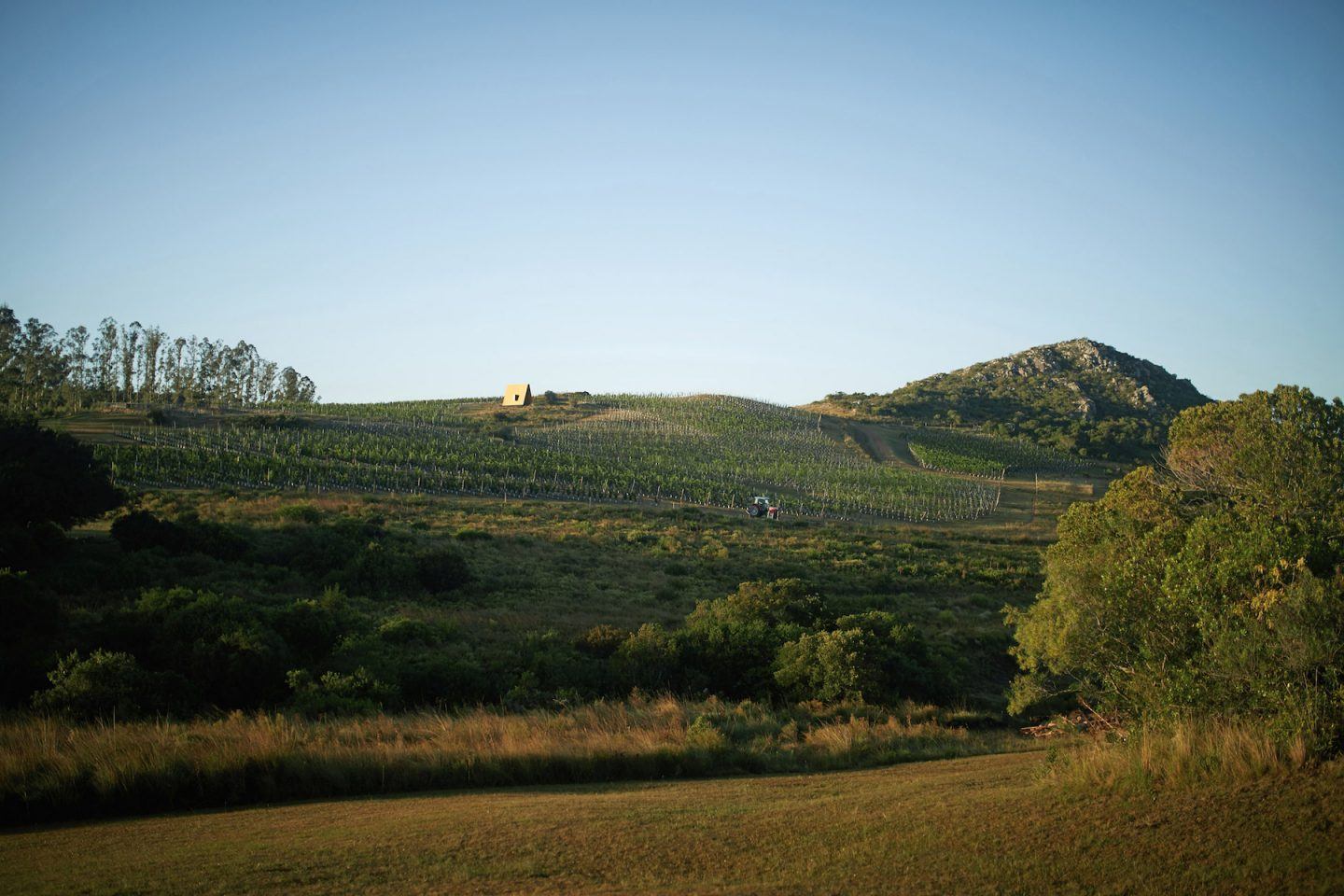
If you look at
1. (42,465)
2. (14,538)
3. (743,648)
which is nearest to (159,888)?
(743,648)

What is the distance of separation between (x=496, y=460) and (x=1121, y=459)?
93473mm

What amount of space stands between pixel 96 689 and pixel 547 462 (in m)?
64.2

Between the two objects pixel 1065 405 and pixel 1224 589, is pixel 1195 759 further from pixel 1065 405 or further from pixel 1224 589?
pixel 1065 405

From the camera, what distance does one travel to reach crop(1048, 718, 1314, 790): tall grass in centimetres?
721

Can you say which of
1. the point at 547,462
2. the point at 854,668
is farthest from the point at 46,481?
the point at 547,462

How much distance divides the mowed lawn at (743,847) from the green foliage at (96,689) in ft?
19.7

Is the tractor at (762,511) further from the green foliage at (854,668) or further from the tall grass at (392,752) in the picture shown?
the tall grass at (392,752)

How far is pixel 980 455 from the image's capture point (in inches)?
4454

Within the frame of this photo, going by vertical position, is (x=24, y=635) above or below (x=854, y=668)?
above

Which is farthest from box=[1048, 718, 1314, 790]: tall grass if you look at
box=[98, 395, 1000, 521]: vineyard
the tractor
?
box=[98, 395, 1000, 521]: vineyard

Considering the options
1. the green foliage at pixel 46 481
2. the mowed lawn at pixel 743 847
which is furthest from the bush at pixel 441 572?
the mowed lawn at pixel 743 847

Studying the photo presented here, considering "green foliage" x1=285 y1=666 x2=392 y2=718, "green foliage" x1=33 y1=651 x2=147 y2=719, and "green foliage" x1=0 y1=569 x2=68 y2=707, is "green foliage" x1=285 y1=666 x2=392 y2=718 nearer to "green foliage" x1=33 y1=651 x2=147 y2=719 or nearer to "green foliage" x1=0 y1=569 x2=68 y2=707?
"green foliage" x1=33 y1=651 x2=147 y2=719

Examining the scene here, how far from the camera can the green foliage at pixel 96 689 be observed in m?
13.1

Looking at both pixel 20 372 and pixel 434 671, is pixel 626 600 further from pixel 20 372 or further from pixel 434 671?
pixel 20 372
